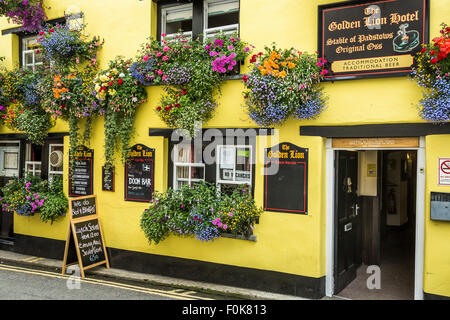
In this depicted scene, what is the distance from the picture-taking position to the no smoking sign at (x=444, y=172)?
530cm

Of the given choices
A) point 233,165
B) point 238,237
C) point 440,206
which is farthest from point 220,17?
point 440,206

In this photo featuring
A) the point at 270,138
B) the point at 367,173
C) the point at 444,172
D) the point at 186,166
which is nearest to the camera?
the point at 444,172

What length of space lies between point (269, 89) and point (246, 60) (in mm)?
1106

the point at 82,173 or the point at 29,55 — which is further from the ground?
the point at 29,55

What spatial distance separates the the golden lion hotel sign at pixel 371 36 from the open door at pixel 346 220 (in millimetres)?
1480

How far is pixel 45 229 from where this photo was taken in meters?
9.00

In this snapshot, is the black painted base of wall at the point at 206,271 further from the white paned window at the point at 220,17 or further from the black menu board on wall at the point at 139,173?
the white paned window at the point at 220,17

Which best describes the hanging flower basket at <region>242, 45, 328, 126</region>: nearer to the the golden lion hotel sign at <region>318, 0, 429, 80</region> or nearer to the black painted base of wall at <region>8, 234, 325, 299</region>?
the the golden lion hotel sign at <region>318, 0, 429, 80</region>

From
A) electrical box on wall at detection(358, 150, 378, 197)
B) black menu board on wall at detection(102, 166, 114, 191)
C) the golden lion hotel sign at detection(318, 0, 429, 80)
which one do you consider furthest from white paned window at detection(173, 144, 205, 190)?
electrical box on wall at detection(358, 150, 378, 197)

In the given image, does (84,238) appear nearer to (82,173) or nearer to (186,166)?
(82,173)

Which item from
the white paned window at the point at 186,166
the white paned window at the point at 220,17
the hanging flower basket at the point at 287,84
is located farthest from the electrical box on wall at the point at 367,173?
the white paned window at the point at 220,17

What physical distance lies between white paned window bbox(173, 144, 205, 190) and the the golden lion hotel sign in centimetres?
292

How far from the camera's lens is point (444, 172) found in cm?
533

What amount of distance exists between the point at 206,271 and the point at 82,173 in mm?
3605
